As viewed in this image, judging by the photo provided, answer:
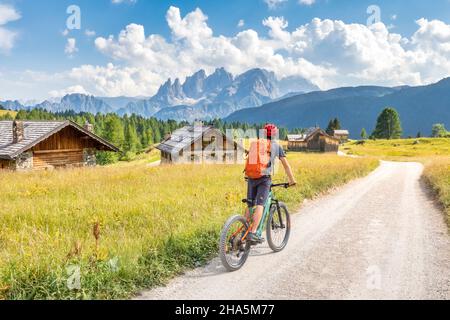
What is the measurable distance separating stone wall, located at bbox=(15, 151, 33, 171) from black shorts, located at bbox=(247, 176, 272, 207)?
21461 mm

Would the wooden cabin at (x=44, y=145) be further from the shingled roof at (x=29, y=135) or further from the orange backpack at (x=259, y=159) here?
the orange backpack at (x=259, y=159)

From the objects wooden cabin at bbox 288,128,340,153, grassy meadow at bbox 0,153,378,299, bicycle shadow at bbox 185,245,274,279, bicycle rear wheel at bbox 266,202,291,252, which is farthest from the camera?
wooden cabin at bbox 288,128,340,153

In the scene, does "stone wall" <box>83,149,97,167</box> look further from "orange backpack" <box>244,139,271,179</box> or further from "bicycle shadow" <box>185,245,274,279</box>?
"orange backpack" <box>244,139,271,179</box>

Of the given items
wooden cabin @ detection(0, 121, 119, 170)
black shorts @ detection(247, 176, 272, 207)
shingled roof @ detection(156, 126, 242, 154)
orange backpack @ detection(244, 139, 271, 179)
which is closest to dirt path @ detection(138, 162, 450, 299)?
black shorts @ detection(247, 176, 272, 207)

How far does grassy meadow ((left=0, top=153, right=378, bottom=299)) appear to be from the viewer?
4.89 metres

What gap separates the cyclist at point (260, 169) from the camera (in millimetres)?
6418

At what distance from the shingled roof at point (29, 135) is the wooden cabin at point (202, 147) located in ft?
50.4

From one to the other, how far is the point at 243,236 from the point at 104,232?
3232 millimetres

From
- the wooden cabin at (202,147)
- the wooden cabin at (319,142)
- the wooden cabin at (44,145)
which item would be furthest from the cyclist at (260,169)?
the wooden cabin at (319,142)

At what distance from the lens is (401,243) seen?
25.6 ft

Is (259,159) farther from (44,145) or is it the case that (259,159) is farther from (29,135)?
(29,135)

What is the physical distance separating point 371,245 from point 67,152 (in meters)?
24.0
